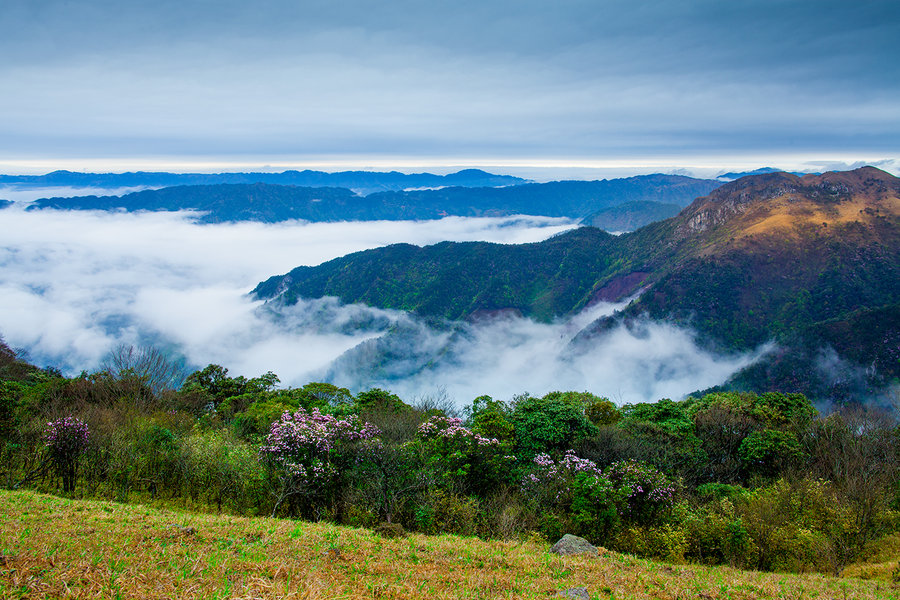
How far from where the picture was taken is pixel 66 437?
25.9 meters

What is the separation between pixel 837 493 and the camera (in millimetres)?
28078

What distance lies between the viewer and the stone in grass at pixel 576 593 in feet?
43.0

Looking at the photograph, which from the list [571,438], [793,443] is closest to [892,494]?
[793,443]

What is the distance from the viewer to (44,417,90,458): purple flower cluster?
1004 inches

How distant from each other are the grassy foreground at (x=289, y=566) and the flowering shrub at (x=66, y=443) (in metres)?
6.40

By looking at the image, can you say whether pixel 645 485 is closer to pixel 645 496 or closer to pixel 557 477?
pixel 645 496

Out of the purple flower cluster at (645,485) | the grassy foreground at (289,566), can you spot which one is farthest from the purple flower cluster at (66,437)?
the purple flower cluster at (645,485)

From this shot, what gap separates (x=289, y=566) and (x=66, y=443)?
22550 mm

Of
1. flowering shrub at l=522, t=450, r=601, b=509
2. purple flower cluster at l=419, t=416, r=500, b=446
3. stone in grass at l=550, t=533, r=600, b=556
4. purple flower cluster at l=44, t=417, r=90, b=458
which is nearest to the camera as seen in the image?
stone in grass at l=550, t=533, r=600, b=556

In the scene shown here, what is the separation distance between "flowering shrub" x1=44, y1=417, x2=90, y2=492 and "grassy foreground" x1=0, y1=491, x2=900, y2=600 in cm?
640

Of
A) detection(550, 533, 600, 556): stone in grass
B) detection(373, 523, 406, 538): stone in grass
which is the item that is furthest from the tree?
detection(550, 533, 600, 556): stone in grass

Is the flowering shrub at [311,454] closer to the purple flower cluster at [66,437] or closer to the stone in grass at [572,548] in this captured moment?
the purple flower cluster at [66,437]

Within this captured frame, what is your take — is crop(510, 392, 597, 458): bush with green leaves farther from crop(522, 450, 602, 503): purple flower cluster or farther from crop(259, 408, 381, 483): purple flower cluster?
crop(259, 408, 381, 483): purple flower cluster

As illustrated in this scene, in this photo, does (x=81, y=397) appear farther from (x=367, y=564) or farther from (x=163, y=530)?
(x=367, y=564)
